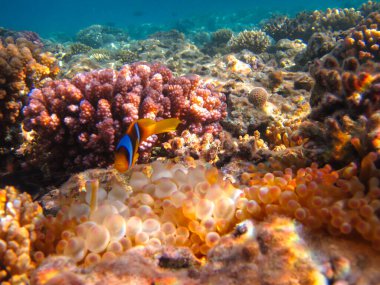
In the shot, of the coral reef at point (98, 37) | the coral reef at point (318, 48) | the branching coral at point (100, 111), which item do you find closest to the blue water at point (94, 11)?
the coral reef at point (98, 37)

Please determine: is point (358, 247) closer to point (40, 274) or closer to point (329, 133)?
point (329, 133)

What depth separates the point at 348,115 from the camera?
89.0 inches

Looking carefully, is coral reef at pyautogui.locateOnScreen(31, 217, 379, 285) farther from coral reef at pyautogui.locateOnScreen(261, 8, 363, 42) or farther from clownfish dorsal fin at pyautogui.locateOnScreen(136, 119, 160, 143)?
coral reef at pyautogui.locateOnScreen(261, 8, 363, 42)

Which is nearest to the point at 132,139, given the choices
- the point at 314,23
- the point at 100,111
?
the point at 100,111

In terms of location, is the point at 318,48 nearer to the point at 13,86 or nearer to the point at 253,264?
the point at 13,86

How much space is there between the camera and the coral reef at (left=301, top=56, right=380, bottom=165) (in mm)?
2033

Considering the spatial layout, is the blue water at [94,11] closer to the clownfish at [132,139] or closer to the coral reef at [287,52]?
the coral reef at [287,52]

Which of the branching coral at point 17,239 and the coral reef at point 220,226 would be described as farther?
the branching coral at point 17,239

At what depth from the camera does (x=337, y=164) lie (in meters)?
2.29

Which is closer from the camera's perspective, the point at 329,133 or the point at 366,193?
the point at 366,193

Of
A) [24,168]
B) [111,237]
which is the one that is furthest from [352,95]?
[24,168]

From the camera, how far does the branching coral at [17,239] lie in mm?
1803

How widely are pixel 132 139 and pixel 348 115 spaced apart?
5.58 feet

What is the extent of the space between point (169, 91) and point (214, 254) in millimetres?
2819
